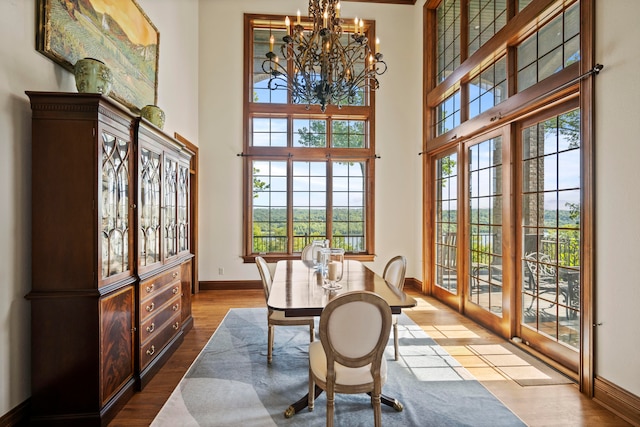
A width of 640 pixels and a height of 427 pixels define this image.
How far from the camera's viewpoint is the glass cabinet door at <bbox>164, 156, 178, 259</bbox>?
9.82 feet

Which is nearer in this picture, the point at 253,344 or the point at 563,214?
the point at 563,214

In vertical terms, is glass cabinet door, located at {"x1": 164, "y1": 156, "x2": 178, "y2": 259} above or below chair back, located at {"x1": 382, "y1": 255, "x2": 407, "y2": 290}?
above

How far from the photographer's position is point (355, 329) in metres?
1.66

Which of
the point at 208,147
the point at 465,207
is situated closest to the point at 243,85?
the point at 208,147

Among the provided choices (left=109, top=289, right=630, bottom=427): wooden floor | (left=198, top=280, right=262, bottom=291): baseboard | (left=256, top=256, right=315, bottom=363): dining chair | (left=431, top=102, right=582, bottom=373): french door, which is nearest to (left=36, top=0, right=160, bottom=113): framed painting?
(left=256, top=256, right=315, bottom=363): dining chair

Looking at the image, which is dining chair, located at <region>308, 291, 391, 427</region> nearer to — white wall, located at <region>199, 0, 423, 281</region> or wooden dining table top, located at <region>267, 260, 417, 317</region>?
wooden dining table top, located at <region>267, 260, 417, 317</region>

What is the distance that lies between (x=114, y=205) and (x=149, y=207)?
18.2 inches

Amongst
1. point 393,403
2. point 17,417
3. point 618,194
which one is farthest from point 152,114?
point 618,194

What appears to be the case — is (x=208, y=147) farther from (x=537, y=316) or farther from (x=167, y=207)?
(x=537, y=316)

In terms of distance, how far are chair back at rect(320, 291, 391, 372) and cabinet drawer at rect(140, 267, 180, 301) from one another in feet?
5.26

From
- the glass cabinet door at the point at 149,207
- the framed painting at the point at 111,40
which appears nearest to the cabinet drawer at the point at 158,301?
the glass cabinet door at the point at 149,207

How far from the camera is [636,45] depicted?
6.70 ft

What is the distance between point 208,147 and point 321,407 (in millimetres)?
4554

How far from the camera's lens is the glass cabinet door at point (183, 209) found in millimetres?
3398
